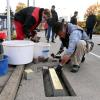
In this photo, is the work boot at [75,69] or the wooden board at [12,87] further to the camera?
the work boot at [75,69]

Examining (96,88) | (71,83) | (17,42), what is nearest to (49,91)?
(71,83)

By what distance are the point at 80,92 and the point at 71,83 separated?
0.55m

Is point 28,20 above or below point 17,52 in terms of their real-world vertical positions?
above

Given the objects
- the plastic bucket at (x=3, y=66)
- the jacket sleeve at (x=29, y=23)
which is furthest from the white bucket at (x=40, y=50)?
the plastic bucket at (x=3, y=66)

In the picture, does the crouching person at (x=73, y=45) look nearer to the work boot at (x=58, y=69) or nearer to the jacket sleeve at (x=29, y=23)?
the work boot at (x=58, y=69)

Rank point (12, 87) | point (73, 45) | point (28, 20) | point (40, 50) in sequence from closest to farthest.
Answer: point (12, 87), point (73, 45), point (28, 20), point (40, 50)

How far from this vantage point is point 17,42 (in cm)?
619

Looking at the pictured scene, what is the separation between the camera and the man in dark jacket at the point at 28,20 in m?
6.31

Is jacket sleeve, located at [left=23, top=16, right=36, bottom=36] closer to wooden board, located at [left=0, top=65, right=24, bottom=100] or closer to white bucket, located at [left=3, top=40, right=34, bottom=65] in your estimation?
white bucket, located at [left=3, top=40, right=34, bottom=65]

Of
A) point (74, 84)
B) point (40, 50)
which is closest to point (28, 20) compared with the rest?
point (40, 50)

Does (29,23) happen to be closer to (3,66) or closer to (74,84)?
(3,66)

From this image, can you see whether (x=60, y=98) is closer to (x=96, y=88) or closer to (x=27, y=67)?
(x=96, y=88)

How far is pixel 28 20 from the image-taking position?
6289 millimetres

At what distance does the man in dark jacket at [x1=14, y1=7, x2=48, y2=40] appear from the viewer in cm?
631
